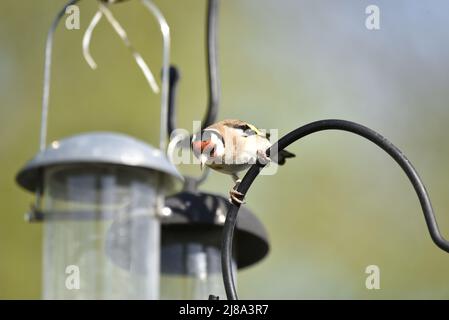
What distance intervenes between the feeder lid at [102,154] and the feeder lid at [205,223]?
0.40 feet

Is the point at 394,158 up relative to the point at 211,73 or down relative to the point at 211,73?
down

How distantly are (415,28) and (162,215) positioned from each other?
3277 millimetres

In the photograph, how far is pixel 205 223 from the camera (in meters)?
3.49

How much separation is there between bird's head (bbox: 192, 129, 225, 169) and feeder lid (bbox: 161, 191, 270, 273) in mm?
748

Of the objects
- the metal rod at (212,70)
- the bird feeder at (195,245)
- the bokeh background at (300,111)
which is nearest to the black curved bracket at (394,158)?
the metal rod at (212,70)

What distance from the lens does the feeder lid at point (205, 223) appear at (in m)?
3.48

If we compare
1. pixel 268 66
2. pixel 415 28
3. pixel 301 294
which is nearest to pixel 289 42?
pixel 268 66

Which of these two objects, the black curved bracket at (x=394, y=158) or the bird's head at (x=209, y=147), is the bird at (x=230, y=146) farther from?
the black curved bracket at (x=394, y=158)

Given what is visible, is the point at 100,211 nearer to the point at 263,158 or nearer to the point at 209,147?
the point at 209,147

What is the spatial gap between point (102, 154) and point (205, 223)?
42cm

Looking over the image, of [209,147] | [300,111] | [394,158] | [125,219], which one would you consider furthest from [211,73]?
[300,111]

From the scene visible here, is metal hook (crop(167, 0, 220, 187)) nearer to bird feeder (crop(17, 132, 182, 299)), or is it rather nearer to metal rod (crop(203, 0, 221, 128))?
metal rod (crop(203, 0, 221, 128))

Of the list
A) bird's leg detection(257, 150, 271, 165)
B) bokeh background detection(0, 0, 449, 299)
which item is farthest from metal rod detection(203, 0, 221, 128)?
bokeh background detection(0, 0, 449, 299)
